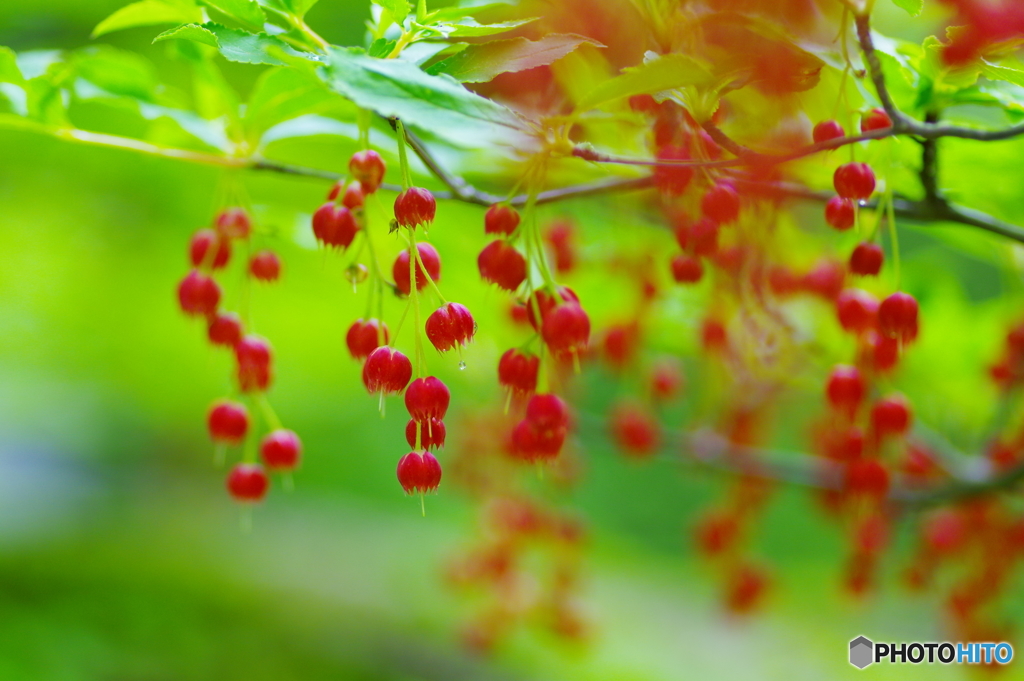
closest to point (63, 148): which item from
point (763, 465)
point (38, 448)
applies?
point (763, 465)

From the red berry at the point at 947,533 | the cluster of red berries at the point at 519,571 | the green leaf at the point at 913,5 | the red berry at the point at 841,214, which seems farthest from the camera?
the cluster of red berries at the point at 519,571

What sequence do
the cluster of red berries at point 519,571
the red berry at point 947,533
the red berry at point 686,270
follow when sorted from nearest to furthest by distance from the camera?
the red berry at point 686,270
the red berry at point 947,533
the cluster of red berries at point 519,571

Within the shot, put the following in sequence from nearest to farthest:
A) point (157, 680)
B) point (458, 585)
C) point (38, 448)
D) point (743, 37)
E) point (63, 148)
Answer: point (743, 37) → point (458, 585) → point (63, 148) → point (157, 680) → point (38, 448)

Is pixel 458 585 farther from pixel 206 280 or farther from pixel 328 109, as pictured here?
pixel 328 109

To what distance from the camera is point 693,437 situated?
5.12 ft

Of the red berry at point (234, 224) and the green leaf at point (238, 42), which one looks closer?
the green leaf at point (238, 42)

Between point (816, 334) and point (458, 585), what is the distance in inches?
40.1

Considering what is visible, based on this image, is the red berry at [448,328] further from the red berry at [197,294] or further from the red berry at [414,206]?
the red berry at [197,294]

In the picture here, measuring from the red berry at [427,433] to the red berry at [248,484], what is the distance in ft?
1.18

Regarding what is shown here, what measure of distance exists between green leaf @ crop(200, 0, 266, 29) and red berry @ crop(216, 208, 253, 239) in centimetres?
24

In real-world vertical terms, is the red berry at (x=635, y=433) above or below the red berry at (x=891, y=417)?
above

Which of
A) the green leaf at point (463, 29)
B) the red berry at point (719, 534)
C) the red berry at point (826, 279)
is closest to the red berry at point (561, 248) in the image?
the red berry at point (826, 279)

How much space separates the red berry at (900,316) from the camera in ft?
2.28

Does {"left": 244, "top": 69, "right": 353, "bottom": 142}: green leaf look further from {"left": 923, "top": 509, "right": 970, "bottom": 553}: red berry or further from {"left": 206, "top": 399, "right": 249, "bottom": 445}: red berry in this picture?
{"left": 923, "top": 509, "right": 970, "bottom": 553}: red berry
